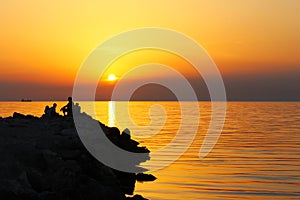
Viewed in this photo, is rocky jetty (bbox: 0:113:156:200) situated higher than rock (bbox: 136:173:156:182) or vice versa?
rock (bbox: 136:173:156:182)

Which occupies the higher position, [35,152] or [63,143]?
[63,143]

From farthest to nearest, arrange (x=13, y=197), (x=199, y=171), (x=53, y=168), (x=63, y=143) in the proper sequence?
(x=199, y=171) < (x=63, y=143) < (x=53, y=168) < (x=13, y=197)

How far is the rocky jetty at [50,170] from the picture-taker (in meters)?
18.5

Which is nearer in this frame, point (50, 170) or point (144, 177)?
point (50, 170)

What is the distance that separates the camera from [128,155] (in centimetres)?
4675

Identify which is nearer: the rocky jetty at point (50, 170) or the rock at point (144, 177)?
the rocky jetty at point (50, 170)

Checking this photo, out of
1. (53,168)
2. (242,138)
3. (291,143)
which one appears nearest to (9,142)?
(53,168)

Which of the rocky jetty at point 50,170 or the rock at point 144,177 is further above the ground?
the rock at point 144,177

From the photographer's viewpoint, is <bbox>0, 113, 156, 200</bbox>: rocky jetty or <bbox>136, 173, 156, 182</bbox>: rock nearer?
<bbox>0, 113, 156, 200</bbox>: rocky jetty

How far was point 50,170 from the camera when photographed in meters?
22.3

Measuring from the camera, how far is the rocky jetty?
60.5 feet

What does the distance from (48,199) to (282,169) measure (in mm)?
28024

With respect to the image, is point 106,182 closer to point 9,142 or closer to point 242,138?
point 9,142

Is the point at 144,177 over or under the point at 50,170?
over
